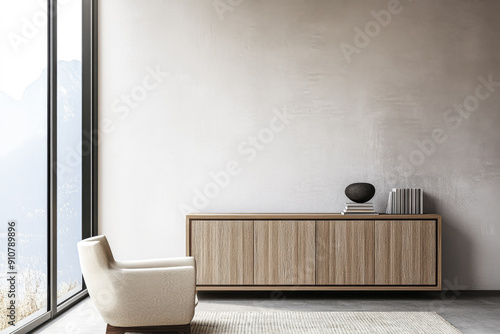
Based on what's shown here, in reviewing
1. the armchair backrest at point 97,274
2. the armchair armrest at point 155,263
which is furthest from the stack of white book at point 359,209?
the armchair backrest at point 97,274

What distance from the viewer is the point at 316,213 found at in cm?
478

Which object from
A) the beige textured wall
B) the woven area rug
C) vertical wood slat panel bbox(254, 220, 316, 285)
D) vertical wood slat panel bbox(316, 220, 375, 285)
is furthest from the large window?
vertical wood slat panel bbox(316, 220, 375, 285)

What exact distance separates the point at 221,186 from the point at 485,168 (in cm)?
256

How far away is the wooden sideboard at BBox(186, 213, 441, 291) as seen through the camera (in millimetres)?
4445

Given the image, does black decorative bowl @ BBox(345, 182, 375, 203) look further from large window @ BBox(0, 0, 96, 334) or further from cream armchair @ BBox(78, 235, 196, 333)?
large window @ BBox(0, 0, 96, 334)

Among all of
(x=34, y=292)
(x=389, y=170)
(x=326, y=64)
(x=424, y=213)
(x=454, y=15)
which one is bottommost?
(x=34, y=292)

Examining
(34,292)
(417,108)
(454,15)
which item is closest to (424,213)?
(417,108)

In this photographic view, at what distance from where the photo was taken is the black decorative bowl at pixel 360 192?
4.57 meters

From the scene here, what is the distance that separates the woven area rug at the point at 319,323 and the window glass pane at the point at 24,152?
4.02ft

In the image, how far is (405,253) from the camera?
4453 millimetres

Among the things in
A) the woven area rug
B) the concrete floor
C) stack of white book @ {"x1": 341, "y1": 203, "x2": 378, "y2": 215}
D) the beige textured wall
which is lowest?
the concrete floor

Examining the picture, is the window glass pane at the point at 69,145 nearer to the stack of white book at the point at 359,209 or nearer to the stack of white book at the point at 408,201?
the stack of white book at the point at 359,209

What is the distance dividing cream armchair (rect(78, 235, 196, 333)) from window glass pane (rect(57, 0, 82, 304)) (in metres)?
1.11

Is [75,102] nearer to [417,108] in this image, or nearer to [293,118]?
[293,118]
